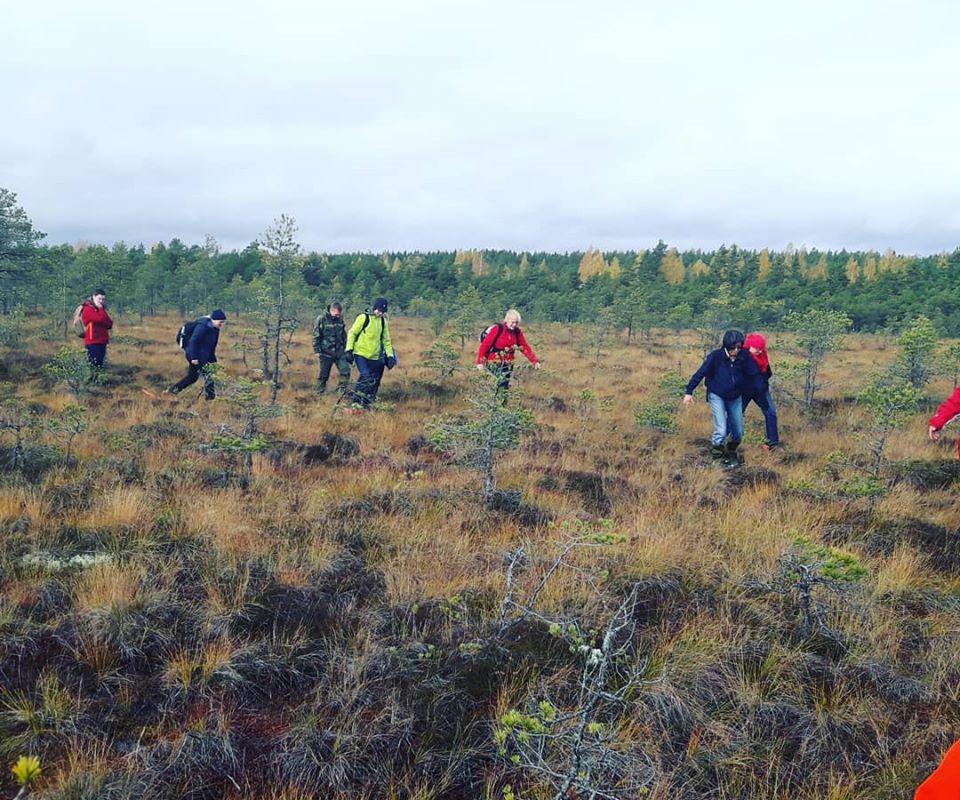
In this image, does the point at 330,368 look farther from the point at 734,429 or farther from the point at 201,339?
the point at 734,429

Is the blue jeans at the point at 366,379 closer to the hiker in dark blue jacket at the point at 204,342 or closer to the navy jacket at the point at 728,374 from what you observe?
the hiker in dark blue jacket at the point at 204,342

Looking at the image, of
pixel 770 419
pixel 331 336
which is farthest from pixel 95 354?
pixel 770 419

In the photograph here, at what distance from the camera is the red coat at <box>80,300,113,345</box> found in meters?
9.30

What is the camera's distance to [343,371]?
35.2 ft

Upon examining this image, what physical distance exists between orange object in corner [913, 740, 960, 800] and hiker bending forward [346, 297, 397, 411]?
26.3 ft

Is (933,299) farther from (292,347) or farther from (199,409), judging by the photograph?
(199,409)

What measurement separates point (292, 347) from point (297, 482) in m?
15.2

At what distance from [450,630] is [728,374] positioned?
512 cm

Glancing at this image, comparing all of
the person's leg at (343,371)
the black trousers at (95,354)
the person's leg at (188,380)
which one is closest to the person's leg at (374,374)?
the person's leg at (343,371)

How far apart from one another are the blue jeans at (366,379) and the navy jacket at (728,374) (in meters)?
4.67

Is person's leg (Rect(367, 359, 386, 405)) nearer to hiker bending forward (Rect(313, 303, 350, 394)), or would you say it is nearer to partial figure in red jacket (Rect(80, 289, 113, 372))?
hiker bending forward (Rect(313, 303, 350, 394))

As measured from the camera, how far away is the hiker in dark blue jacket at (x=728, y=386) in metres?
6.75

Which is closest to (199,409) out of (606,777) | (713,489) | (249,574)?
(249,574)

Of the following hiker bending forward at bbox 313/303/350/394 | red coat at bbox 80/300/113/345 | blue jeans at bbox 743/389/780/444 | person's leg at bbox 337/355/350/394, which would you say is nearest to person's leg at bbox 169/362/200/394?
red coat at bbox 80/300/113/345
